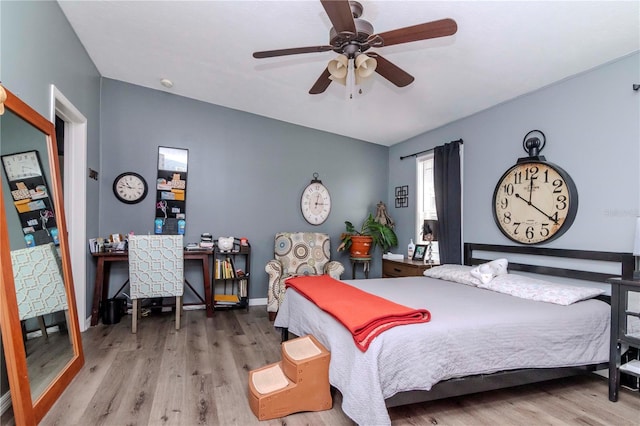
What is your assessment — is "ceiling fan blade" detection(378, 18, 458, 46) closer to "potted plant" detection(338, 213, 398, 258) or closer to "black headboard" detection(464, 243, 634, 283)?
"black headboard" detection(464, 243, 634, 283)

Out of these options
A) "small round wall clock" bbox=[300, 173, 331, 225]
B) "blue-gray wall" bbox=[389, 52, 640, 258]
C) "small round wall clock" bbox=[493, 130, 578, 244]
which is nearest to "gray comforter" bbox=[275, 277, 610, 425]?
"blue-gray wall" bbox=[389, 52, 640, 258]

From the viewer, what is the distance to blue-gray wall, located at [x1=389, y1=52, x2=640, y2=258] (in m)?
2.43

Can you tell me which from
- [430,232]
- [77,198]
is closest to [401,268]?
[430,232]

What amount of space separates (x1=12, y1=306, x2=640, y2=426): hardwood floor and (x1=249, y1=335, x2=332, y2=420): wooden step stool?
5cm

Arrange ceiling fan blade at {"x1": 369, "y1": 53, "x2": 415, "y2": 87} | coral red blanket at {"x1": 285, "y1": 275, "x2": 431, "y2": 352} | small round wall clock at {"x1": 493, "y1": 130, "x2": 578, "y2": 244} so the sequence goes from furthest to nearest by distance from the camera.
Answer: small round wall clock at {"x1": 493, "y1": 130, "x2": 578, "y2": 244} < ceiling fan blade at {"x1": 369, "y1": 53, "x2": 415, "y2": 87} < coral red blanket at {"x1": 285, "y1": 275, "x2": 431, "y2": 352}

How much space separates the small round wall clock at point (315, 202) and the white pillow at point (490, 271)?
2.45 m

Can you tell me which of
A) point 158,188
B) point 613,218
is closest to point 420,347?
point 613,218

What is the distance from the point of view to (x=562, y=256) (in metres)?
2.81

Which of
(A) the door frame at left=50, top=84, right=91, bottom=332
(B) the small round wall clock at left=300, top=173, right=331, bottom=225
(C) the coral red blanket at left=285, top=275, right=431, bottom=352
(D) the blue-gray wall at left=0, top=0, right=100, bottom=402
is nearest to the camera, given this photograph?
(C) the coral red blanket at left=285, top=275, right=431, bottom=352

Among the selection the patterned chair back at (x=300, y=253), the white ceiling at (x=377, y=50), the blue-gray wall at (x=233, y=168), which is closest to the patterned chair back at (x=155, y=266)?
the blue-gray wall at (x=233, y=168)

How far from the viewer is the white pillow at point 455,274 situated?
2.94 meters

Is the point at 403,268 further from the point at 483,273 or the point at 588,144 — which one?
the point at 588,144

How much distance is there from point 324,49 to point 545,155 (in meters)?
2.21

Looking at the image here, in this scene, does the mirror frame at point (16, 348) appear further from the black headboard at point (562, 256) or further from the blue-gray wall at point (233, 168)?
the black headboard at point (562, 256)
